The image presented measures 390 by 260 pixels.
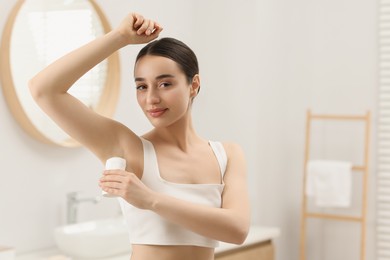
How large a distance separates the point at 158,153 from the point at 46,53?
1.65 meters

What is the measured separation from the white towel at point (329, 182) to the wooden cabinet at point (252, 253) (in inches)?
17.8

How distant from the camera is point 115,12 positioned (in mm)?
3471

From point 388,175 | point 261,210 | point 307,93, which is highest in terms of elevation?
point 307,93

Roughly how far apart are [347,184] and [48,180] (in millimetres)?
1772

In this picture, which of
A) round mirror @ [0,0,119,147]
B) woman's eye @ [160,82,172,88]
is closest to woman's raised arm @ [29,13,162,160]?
woman's eye @ [160,82,172,88]

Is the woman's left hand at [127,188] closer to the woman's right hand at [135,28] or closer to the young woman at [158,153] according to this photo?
the young woman at [158,153]

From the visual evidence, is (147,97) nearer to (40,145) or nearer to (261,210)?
(40,145)

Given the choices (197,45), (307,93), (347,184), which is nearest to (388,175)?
(347,184)

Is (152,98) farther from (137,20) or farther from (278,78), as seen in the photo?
(278,78)

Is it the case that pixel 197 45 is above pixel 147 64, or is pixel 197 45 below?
above

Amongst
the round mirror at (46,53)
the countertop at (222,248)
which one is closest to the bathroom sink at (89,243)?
the countertop at (222,248)

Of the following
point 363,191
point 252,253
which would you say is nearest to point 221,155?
point 252,253

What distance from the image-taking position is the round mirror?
2863mm

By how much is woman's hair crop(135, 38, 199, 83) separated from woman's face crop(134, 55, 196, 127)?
0.04 feet
